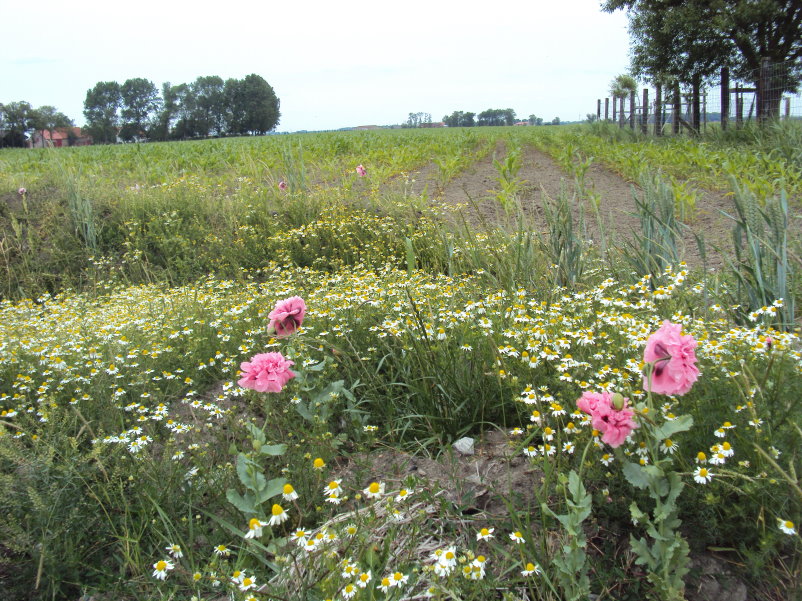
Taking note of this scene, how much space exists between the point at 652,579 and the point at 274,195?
21.8 feet

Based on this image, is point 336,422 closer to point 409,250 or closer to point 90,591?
point 409,250

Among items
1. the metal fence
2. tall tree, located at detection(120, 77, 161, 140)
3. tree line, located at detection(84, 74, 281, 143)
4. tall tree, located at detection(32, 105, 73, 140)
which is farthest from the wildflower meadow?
tall tree, located at detection(120, 77, 161, 140)

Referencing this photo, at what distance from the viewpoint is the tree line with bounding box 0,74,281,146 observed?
62.9 m

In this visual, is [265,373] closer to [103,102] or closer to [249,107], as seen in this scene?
[103,102]

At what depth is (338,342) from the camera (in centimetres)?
279

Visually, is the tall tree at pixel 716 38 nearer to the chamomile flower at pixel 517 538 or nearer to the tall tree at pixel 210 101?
the chamomile flower at pixel 517 538

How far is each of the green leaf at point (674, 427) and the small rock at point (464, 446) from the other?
2.90ft

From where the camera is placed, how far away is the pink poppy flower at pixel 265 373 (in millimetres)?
1684

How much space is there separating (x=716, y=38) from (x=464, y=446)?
18.6 m

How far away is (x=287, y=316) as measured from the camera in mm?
1867

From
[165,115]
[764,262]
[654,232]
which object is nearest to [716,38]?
[654,232]

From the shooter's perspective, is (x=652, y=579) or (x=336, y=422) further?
(x=336, y=422)

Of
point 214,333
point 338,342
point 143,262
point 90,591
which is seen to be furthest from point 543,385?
point 143,262

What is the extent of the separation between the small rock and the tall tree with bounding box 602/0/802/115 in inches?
535
